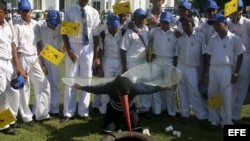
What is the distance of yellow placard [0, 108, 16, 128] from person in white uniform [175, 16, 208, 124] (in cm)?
304

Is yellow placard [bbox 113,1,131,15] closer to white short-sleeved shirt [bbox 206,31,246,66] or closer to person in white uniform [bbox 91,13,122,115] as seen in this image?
person in white uniform [bbox 91,13,122,115]

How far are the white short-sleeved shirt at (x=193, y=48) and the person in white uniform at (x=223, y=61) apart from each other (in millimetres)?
241

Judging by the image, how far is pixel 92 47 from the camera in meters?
6.86

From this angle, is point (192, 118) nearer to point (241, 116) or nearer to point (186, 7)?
point (241, 116)

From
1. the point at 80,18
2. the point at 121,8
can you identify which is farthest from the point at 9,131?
the point at 121,8

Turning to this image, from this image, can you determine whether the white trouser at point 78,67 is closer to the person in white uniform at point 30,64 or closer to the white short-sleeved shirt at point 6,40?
the person in white uniform at point 30,64

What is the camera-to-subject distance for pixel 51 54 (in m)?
6.34

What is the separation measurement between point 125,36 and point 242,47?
80.2 inches

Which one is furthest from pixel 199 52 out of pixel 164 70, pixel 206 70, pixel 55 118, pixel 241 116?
pixel 55 118

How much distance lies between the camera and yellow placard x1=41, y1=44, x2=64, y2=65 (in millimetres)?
6312

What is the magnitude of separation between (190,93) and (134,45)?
1.36m

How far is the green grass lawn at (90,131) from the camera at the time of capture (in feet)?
20.1

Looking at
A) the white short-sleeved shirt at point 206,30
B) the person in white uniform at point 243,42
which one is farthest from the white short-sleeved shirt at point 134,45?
the person in white uniform at point 243,42

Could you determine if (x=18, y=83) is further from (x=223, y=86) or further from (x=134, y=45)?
(x=223, y=86)
